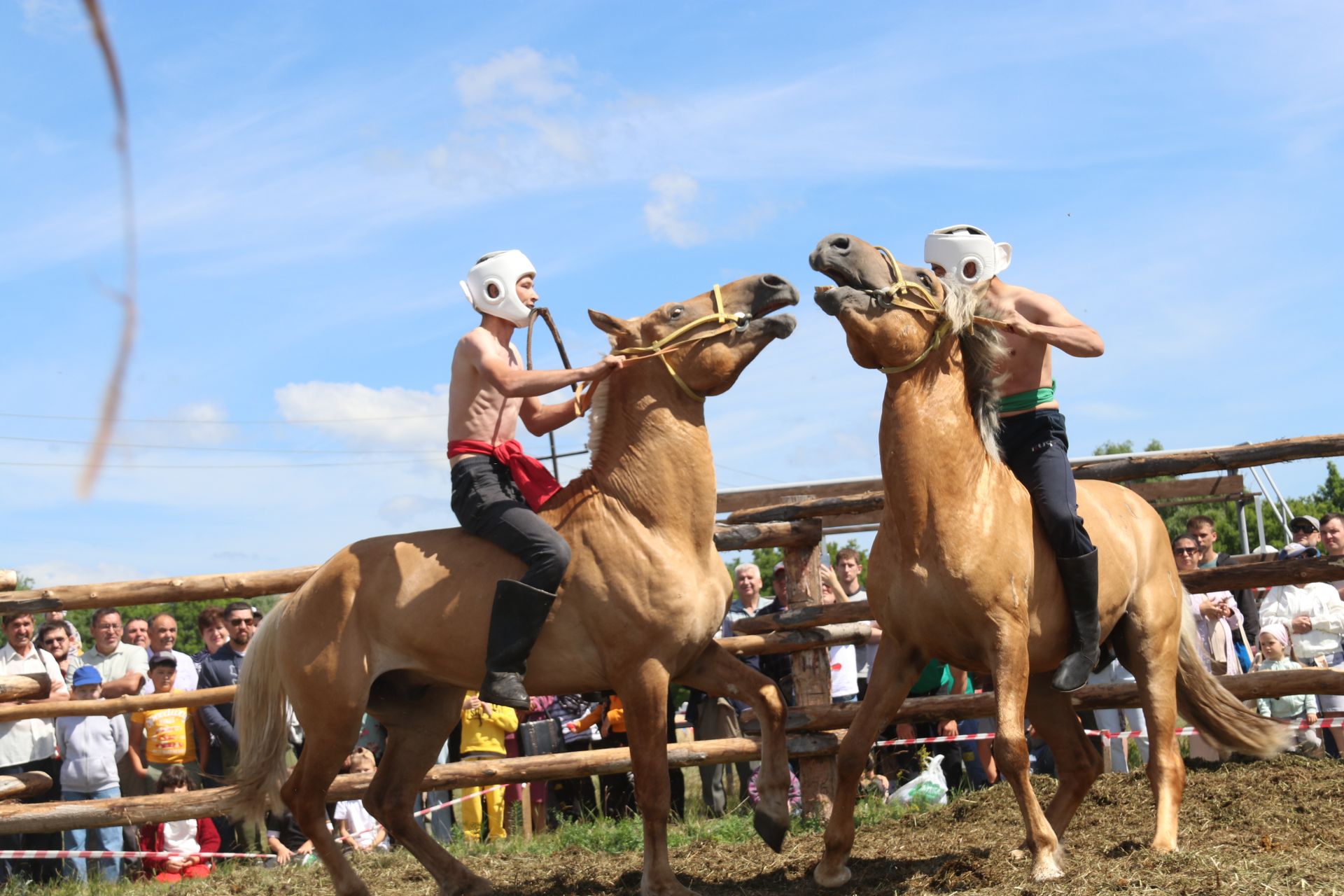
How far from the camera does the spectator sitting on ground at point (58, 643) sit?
8.62 m

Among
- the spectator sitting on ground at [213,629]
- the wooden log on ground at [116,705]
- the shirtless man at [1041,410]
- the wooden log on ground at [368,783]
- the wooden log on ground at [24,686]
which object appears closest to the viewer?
the shirtless man at [1041,410]

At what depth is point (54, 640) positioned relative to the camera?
8.64 m

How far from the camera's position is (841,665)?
31.5 feet

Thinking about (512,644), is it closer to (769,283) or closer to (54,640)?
(769,283)

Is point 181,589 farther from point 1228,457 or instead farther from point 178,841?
point 1228,457

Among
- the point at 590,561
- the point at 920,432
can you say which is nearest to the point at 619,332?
the point at 590,561

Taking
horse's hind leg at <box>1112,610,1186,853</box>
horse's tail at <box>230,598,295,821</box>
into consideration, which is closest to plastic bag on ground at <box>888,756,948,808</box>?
horse's hind leg at <box>1112,610,1186,853</box>

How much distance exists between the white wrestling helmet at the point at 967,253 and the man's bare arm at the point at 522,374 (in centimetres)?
158

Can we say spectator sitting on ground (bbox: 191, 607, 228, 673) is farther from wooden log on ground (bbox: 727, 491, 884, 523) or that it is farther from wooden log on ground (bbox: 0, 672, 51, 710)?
wooden log on ground (bbox: 727, 491, 884, 523)

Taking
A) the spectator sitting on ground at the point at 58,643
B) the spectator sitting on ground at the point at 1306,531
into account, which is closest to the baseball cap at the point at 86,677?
the spectator sitting on ground at the point at 58,643

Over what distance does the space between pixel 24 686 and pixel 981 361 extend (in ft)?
17.4

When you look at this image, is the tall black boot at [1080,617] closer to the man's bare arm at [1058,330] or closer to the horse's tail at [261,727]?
the man's bare arm at [1058,330]

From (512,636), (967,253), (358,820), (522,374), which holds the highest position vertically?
(967,253)

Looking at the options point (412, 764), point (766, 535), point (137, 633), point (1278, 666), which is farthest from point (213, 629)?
point (1278, 666)
